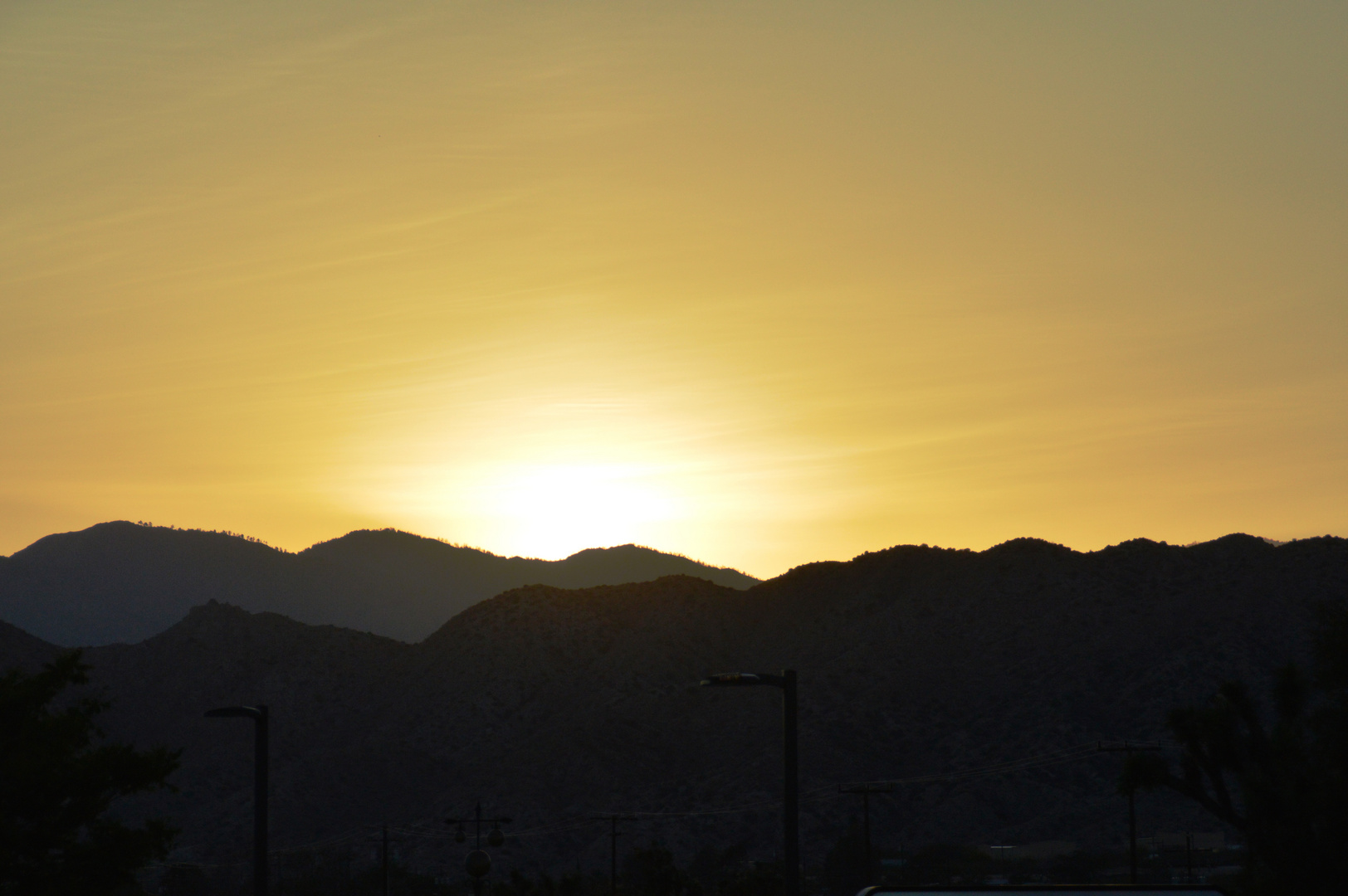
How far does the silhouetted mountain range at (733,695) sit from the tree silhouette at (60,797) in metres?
72.3

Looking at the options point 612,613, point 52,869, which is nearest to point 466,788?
point 612,613

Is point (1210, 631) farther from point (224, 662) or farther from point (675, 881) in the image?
point (224, 662)

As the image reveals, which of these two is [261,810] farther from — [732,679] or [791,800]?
[791,800]

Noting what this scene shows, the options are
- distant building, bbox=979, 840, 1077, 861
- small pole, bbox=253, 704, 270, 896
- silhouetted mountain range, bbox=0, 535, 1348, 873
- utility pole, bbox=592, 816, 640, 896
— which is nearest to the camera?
small pole, bbox=253, 704, 270, 896

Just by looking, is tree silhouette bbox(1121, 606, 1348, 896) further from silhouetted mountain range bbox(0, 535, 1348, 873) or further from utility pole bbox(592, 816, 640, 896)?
silhouetted mountain range bbox(0, 535, 1348, 873)

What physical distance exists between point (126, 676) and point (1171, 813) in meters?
97.9

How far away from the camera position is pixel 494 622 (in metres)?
143

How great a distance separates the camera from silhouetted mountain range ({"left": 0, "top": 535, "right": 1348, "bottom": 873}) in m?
103

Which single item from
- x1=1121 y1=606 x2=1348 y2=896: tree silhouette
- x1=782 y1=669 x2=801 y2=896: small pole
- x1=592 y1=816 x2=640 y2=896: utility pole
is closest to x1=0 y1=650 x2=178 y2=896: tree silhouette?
A: x1=782 y1=669 x2=801 y2=896: small pole

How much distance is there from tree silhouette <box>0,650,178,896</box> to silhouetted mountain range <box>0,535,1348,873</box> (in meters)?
72.3

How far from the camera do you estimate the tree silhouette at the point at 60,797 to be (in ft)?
95.1

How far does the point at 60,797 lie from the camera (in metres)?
29.9

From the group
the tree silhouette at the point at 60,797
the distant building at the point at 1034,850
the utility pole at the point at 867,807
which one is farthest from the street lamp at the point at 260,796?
the distant building at the point at 1034,850

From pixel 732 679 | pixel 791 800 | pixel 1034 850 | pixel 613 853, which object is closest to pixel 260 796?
pixel 732 679
